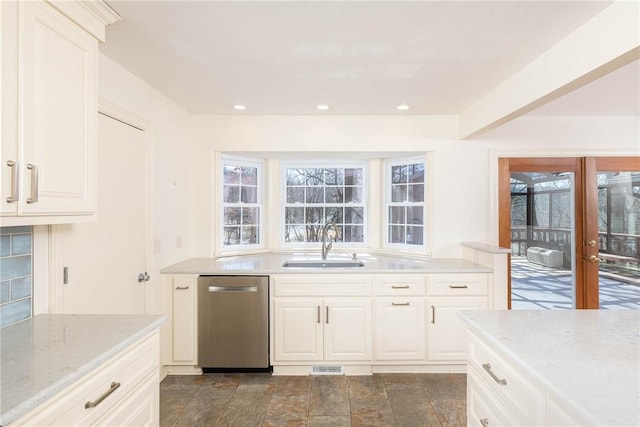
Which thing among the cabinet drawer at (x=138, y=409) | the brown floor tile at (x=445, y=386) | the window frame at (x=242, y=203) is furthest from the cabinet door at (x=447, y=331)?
the cabinet drawer at (x=138, y=409)

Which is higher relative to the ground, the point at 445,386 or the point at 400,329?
the point at 400,329

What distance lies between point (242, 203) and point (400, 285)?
194cm

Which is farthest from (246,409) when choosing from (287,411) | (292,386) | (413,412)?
(413,412)

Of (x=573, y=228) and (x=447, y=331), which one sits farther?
(x=573, y=228)

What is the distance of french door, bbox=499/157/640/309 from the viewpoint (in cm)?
329

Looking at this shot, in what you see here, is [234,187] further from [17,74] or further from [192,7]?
[17,74]

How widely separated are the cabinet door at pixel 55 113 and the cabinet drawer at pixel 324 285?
1.64 meters

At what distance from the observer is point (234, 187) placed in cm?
358

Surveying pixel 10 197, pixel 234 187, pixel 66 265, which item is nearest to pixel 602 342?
pixel 10 197

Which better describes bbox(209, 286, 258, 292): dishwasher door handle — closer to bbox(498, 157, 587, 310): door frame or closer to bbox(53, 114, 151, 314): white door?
bbox(53, 114, 151, 314): white door

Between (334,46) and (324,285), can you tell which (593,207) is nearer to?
(324,285)

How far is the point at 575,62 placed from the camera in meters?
1.74

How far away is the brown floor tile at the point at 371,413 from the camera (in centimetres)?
218

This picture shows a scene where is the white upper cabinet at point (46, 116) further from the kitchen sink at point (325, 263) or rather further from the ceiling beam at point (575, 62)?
the ceiling beam at point (575, 62)
